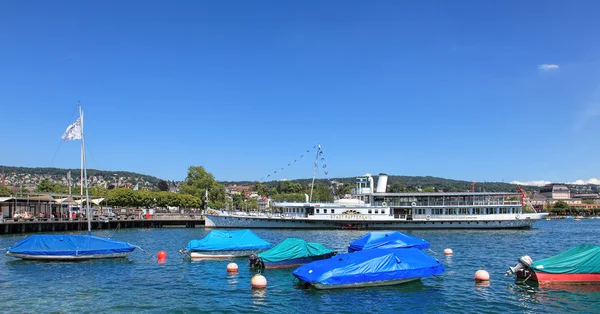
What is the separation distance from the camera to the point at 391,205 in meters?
75.0

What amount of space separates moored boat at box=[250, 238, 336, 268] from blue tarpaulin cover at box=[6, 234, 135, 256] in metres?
11.2

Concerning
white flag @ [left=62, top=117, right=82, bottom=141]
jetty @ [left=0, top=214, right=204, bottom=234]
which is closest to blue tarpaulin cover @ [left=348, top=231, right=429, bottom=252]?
white flag @ [left=62, top=117, right=82, bottom=141]

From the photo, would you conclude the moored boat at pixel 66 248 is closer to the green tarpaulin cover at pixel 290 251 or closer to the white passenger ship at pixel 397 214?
the green tarpaulin cover at pixel 290 251

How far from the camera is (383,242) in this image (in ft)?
112

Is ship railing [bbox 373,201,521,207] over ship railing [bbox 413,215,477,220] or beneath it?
over

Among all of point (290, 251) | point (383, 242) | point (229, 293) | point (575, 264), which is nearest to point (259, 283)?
point (229, 293)

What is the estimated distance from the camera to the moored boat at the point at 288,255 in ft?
98.4

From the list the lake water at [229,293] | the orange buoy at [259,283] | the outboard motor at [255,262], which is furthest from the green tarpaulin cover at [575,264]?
the outboard motor at [255,262]

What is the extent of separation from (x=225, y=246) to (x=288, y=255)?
24.5 ft

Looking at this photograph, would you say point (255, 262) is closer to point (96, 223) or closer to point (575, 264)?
point (575, 264)

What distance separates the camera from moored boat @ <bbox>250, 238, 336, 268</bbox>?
30002 millimetres

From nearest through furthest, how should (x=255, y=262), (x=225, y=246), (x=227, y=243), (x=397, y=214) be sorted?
(x=255, y=262), (x=225, y=246), (x=227, y=243), (x=397, y=214)

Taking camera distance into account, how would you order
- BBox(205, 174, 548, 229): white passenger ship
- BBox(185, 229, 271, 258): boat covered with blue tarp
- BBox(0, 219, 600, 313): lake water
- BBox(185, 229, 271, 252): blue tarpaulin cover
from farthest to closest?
BBox(205, 174, 548, 229): white passenger ship → BBox(185, 229, 271, 252): blue tarpaulin cover → BBox(185, 229, 271, 258): boat covered with blue tarp → BBox(0, 219, 600, 313): lake water

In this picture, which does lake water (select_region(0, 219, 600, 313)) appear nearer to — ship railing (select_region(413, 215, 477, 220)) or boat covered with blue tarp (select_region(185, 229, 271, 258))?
boat covered with blue tarp (select_region(185, 229, 271, 258))
